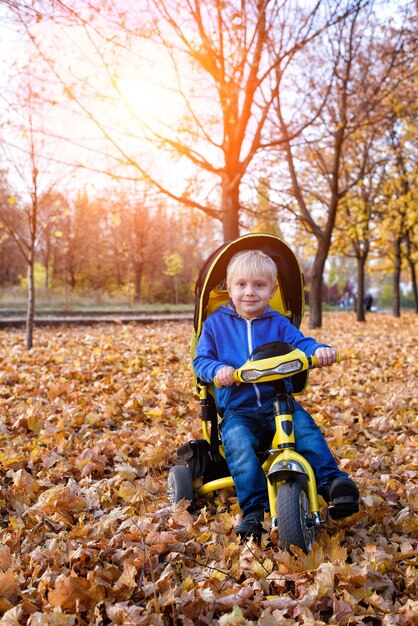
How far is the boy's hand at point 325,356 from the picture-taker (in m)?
2.66

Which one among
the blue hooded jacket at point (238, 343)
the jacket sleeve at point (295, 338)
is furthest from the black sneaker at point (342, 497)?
the jacket sleeve at point (295, 338)

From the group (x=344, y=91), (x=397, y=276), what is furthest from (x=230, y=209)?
(x=397, y=276)

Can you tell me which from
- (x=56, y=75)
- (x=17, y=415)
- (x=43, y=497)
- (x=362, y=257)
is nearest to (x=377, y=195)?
(x=362, y=257)

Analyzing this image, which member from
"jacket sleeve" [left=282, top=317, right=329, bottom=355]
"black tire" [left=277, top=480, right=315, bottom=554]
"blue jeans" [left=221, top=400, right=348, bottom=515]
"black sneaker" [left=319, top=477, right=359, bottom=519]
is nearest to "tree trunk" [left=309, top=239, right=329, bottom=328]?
"jacket sleeve" [left=282, top=317, right=329, bottom=355]

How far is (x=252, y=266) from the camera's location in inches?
116

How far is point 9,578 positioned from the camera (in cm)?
222

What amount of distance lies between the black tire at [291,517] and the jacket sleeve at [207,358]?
0.69 m

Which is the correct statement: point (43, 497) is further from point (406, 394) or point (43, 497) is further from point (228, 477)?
point (406, 394)

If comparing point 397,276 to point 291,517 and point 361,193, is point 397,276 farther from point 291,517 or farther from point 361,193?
point 291,517

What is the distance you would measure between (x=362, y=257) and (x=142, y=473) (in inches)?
691

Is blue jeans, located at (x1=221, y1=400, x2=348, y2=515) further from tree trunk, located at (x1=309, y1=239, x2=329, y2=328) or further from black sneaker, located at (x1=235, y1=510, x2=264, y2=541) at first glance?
tree trunk, located at (x1=309, y1=239, x2=329, y2=328)

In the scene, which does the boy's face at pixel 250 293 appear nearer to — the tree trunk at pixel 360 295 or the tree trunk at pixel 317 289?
the tree trunk at pixel 317 289

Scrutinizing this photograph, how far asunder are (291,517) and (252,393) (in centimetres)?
70

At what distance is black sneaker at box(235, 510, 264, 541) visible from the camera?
260cm
